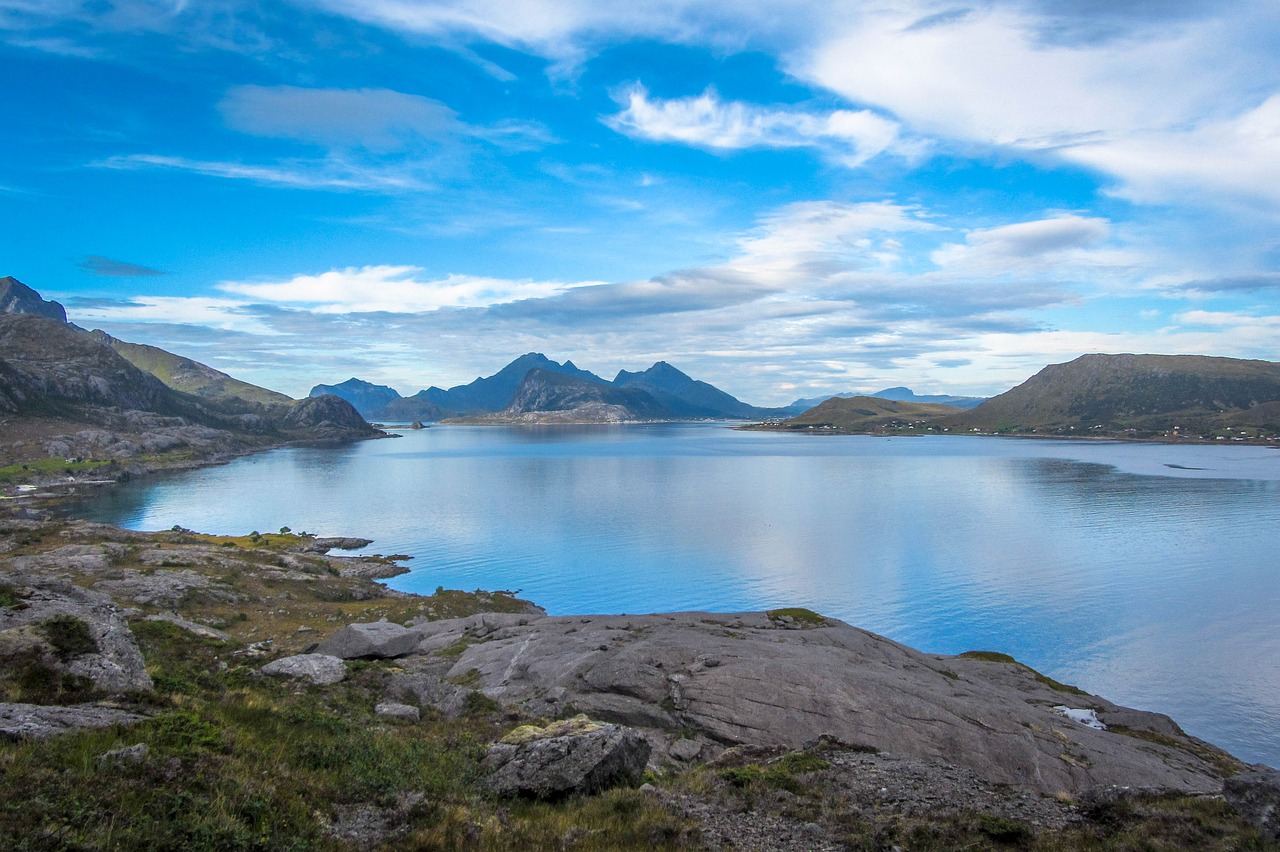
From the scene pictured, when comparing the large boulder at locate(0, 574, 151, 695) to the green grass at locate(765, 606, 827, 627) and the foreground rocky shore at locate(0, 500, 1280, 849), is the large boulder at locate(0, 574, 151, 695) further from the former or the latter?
the green grass at locate(765, 606, 827, 627)

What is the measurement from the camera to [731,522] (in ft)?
394

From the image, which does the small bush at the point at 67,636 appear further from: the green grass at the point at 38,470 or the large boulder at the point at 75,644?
the green grass at the point at 38,470

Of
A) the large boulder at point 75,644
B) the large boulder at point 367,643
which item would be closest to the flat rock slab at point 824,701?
the large boulder at point 367,643

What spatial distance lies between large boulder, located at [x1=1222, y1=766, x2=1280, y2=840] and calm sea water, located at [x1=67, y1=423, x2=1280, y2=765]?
37634mm

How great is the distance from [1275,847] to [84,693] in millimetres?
26487

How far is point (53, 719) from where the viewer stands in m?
13.2

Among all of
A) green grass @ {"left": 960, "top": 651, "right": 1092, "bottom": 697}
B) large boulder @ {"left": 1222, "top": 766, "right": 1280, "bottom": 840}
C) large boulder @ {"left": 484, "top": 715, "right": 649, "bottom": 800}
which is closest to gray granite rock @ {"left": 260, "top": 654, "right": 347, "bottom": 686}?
large boulder @ {"left": 484, "top": 715, "right": 649, "bottom": 800}

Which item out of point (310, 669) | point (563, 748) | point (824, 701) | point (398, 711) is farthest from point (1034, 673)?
point (310, 669)

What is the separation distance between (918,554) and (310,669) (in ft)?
287

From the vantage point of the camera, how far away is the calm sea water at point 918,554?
5953 centimetres

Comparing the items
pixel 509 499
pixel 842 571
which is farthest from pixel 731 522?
pixel 509 499

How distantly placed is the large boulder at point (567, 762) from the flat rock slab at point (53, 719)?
864 centimetres

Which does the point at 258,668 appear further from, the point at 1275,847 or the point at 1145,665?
the point at 1145,665

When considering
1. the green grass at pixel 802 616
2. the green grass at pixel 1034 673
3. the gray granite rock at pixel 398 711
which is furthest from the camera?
the green grass at pixel 802 616
